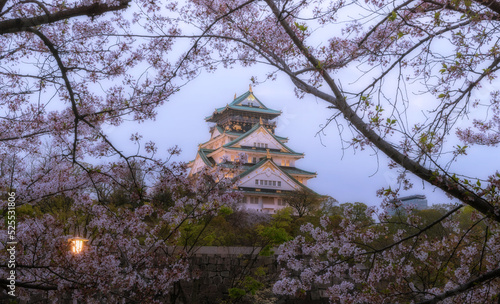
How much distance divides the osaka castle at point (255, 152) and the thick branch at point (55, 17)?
75.1 feet

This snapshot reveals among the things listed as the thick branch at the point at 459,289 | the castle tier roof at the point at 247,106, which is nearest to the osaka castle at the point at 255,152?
the castle tier roof at the point at 247,106

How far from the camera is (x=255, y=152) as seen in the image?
101 feet

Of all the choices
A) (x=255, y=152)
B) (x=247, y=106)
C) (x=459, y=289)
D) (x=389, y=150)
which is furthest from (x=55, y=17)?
(x=247, y=106)

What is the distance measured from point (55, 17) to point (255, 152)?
90.5 ft

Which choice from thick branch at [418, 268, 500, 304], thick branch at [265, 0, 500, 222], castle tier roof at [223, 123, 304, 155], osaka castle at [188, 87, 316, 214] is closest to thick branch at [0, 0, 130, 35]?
thick branch at [265, 0, 500, 222]

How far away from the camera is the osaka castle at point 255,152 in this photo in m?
28.9

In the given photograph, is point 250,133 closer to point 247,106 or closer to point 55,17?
point 247,106

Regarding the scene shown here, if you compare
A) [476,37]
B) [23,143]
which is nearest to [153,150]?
[23,143]

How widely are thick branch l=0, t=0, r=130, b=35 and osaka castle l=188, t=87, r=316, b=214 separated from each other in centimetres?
2290

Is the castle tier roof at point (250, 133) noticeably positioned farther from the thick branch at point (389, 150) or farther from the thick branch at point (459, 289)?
the thick branch at point (459, 289)

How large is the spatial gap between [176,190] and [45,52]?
179cm

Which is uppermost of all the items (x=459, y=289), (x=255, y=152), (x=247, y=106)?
(x=247, y=106)

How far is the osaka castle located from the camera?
1139 inches

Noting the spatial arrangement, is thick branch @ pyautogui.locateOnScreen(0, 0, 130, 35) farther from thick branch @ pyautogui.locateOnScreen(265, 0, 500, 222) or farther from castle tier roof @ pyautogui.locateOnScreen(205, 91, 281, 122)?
castle tier roof @ pyautogui.locateOnScreen(205, 91, 281, 122)
